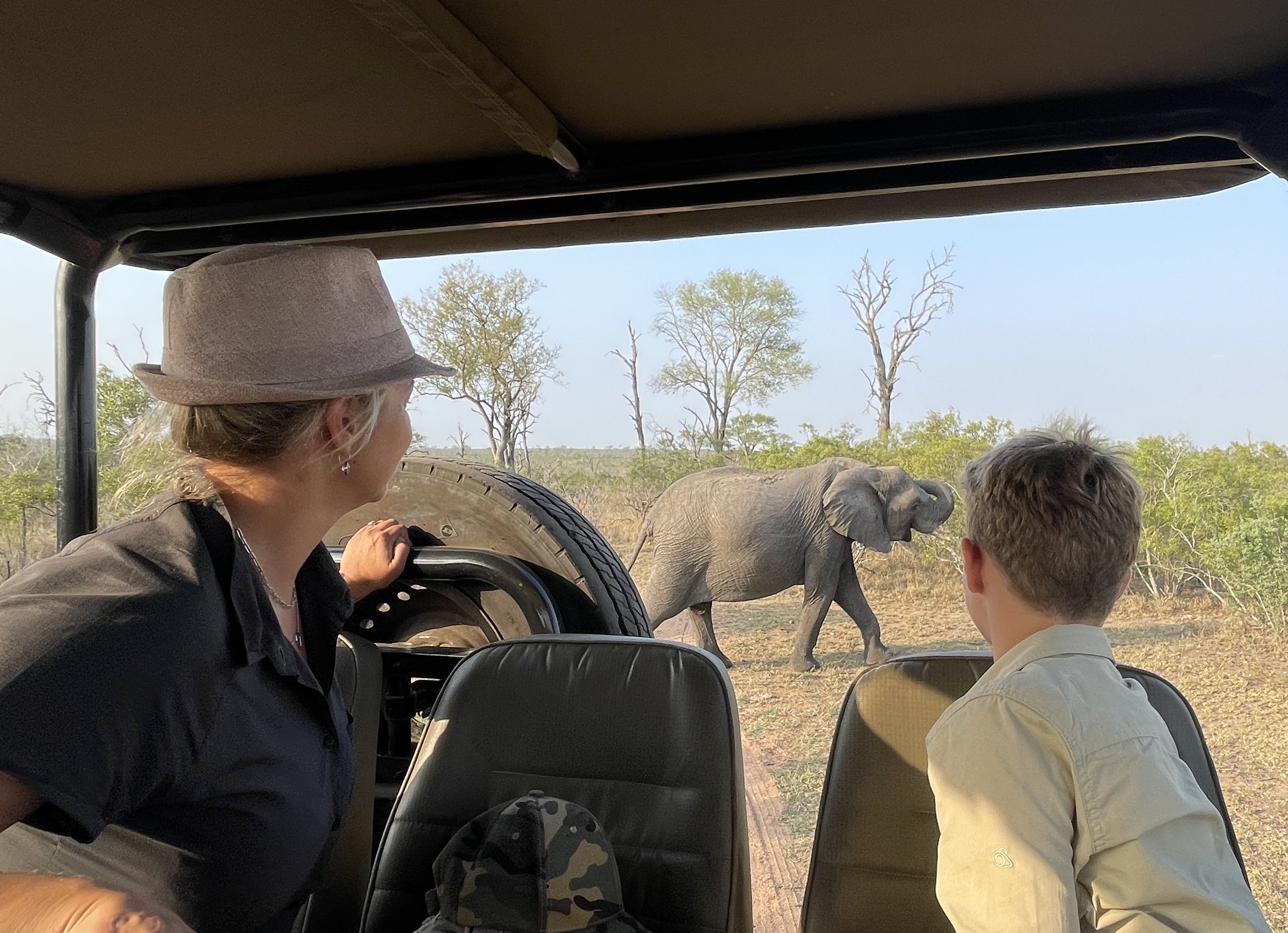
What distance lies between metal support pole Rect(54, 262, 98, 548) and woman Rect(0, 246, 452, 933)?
868mm

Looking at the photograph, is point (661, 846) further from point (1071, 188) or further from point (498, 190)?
point (1071, 188)

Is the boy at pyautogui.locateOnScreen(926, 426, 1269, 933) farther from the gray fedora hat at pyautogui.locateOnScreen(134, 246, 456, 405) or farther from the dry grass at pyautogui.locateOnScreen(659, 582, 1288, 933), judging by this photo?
the dry grass at pyautogui.locateOnScreen(659, 582, 1288, 933)

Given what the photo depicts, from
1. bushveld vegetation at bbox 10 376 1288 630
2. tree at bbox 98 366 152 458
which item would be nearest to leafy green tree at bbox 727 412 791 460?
bushveld vegetation at bbox 10 376 1288 630

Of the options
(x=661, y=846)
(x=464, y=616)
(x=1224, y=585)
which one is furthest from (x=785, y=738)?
(x=661, y=846)

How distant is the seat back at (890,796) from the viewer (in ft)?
5.52

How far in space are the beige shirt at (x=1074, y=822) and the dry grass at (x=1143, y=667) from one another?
2.76m

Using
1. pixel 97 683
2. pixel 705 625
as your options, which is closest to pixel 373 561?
pixel 97 683

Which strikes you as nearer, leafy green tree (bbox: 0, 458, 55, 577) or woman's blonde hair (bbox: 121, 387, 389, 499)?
woman's blonde hair (bbox: 121, 387, 389, 499)

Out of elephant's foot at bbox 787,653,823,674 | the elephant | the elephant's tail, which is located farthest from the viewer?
the elephant's tail

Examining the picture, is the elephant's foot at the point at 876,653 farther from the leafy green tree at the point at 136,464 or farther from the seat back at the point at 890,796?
the leafy green tree at the point at 136,464

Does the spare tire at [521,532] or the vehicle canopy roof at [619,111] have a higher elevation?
the vehicle canopy roof at [619,111]

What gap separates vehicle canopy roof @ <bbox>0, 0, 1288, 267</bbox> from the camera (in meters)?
1.37

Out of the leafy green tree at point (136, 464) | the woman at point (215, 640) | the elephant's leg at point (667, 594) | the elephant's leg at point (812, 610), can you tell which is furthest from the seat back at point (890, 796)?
the elephant's leg at point (667, 594)

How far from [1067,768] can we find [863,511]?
28.4ft
